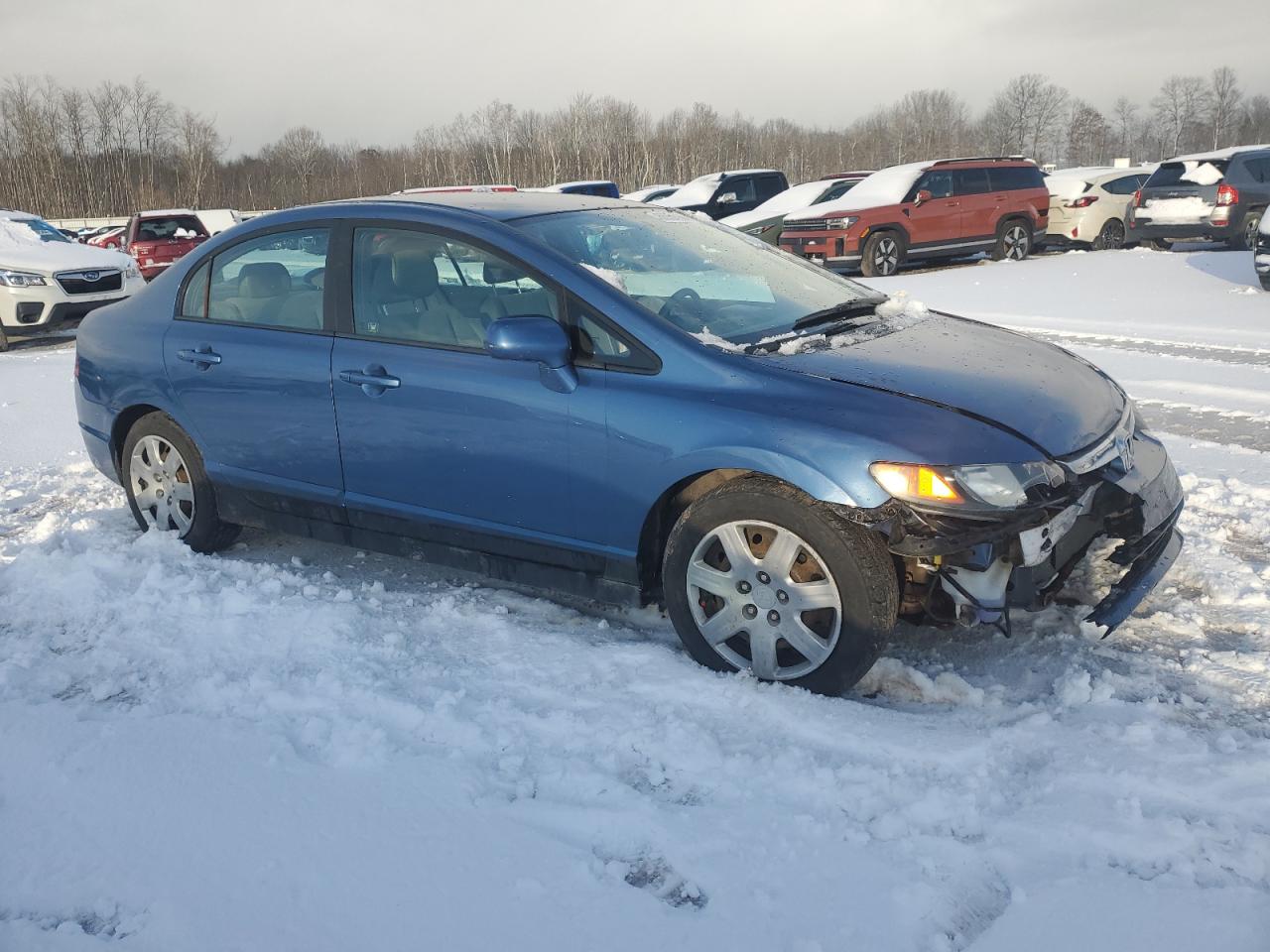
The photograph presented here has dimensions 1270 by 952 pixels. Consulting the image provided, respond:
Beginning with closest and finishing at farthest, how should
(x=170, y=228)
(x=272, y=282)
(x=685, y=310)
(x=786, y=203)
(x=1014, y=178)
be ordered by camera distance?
1. (x=685, y=310)
2. (x=272, y=282)
3. (x=1014, y=178)
4. (x=786, y=203)
5. (x=170, y=228)

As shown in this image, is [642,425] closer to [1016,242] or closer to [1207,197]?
[1016,242]

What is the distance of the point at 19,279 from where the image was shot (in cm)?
1225

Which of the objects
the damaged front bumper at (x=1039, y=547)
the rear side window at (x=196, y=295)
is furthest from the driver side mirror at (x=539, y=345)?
the rear side window at (x=196, y=295)

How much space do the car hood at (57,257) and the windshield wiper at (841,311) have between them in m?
11.4

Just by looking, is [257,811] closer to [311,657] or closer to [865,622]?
[311,657]

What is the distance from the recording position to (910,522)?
10.0ft

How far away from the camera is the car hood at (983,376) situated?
3277 mm

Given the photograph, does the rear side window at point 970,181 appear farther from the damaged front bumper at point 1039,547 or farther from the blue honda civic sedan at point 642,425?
the damaged front bumper at point 1039,547

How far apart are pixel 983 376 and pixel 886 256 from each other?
13.7 m

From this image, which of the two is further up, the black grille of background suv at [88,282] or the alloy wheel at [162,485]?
the black grille of background suv at [88,282]

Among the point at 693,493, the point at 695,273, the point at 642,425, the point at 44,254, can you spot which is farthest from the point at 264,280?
the point at 44,254

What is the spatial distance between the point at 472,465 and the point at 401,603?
0.74 m

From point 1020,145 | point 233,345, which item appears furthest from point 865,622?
point 1020,145

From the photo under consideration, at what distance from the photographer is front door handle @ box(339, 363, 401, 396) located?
3971 millimetres
